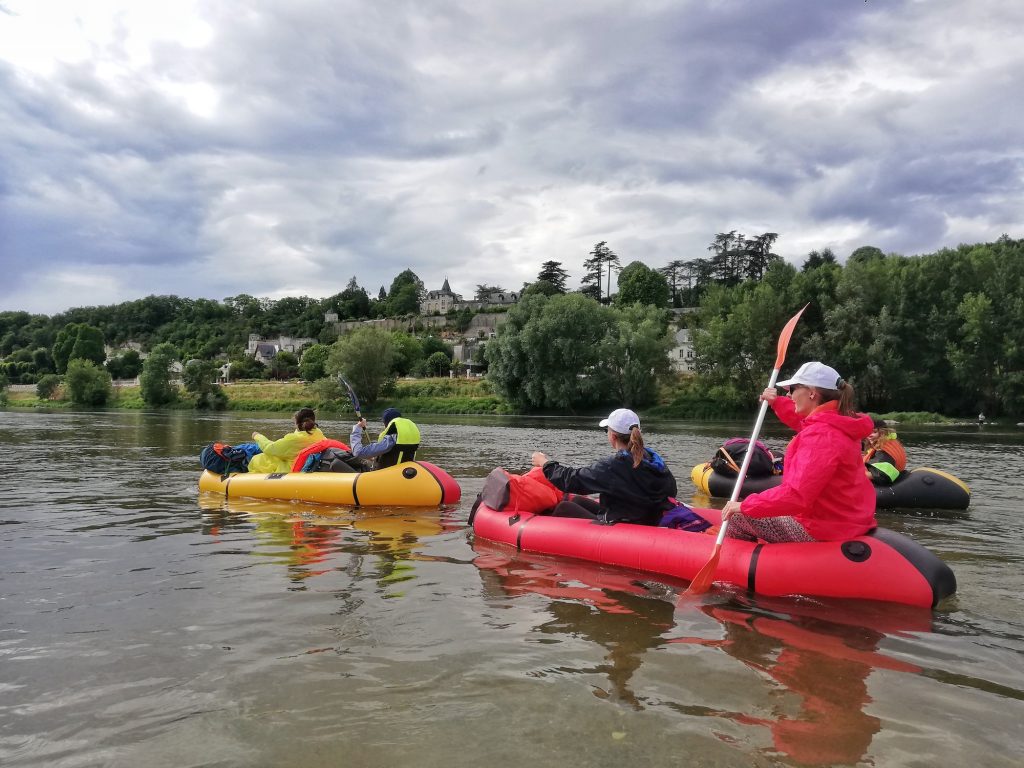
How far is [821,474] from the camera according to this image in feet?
16.4

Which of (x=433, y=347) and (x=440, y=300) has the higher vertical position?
(x=440, y=300)

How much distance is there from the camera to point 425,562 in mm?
6738

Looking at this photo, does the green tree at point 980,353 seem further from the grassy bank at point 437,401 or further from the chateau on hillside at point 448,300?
the chateau on hillside at point 448,300

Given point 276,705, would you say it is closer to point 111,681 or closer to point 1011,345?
point 111,681

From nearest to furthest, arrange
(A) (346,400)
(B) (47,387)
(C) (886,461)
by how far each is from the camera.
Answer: (C) (886,461)
(A) (346,400)
(B) (47,387)

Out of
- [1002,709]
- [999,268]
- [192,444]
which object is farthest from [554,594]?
[999,268]

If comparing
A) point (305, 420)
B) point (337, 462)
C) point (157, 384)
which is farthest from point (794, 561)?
point (157, 384)

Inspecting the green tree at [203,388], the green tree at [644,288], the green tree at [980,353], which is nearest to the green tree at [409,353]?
the green tree at [203,388]

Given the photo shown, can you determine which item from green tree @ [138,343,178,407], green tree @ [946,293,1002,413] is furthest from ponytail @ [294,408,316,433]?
green tree @ [138,343,178,407]

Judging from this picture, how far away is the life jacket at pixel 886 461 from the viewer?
10.0 m

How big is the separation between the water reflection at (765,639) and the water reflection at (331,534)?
3.78 ft

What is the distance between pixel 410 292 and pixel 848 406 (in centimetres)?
13983

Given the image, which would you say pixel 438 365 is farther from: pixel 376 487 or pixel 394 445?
pixel 376 487

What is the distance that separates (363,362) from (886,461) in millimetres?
45149
